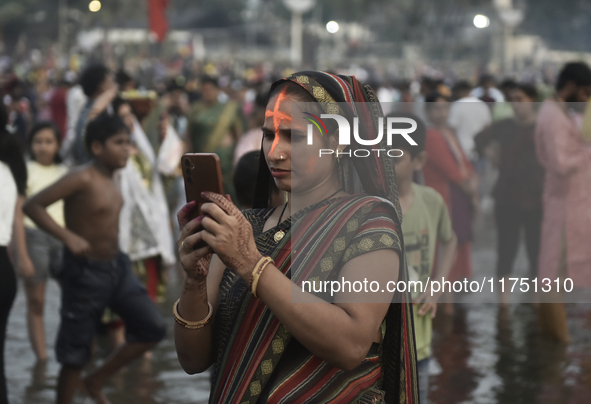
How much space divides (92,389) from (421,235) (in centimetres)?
211

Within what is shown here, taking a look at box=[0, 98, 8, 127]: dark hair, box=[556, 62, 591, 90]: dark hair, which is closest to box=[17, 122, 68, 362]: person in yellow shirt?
box=[0, 98, 8, 127]: dark hair

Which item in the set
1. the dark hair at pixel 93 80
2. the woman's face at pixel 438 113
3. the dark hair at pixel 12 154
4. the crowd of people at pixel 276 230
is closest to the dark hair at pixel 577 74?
the crowd of people at pixel 276 230

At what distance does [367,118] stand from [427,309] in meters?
1.84

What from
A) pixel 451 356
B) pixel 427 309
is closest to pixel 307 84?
pixel 427 309

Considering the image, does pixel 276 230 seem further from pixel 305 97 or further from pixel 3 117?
pixel 3 117

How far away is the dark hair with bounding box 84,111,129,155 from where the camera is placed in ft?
15.8

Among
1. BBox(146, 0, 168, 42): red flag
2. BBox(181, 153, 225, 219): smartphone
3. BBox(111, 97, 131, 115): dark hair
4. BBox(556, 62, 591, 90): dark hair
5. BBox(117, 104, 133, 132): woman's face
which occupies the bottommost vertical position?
BBox(181, 153, 225, 219): smartphone

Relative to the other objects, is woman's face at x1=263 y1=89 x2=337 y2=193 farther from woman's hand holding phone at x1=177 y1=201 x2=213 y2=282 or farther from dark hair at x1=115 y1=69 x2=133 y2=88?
dark hair at x1=115 y1=69 x2=133 y2=88

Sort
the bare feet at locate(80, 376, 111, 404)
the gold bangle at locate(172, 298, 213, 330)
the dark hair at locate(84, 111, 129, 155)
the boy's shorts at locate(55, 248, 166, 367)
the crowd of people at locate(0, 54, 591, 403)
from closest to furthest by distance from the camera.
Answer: the crowd of people at locate(0, 54, 591, 403) → the gold bangle at locate(172, 298, 213, 330) → the boy's shorts at locate(55, 248, 166, 367) → the bare feet at locate(80, 376, 111, 404) → the dark hair at locate(84, 111, 129, 155)

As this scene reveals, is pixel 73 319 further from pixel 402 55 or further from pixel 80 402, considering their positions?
pixel 402 55

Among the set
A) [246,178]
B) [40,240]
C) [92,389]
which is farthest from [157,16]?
[246,178]

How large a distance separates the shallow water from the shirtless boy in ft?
1.76

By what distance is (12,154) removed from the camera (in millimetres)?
3939

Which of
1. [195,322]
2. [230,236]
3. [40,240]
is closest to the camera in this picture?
[230,236]
